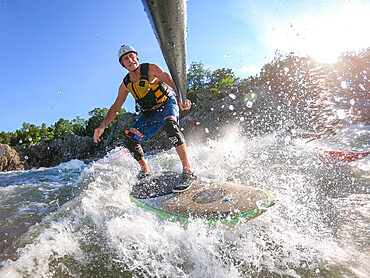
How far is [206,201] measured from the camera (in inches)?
118

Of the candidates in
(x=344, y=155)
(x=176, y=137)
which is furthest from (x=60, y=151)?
(x=344, y=155)

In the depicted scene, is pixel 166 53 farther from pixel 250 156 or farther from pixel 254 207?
pixel 250 156

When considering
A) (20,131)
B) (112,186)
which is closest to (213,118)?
(112,186)

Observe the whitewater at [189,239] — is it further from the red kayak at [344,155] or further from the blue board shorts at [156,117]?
the blue board shorts at [156,117]

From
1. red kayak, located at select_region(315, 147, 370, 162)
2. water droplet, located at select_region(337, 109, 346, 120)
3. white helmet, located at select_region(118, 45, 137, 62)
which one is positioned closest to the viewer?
white helmet, located at select_region(118, 45, 137, 62)

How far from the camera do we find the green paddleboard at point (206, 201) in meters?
2.70

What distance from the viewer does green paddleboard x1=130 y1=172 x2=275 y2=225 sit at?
270cm

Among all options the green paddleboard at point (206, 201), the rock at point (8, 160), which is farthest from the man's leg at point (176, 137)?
the rock at point (8, 160)

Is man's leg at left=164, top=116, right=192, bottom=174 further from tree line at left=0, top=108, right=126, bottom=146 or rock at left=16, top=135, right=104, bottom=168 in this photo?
tree line at left=0, top=108, right=126, bottom=146

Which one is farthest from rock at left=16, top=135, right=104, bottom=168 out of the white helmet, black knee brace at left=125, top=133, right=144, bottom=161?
the white helmet

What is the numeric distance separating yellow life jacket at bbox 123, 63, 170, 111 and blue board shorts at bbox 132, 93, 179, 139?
0.39 feet

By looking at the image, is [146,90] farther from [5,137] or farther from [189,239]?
[5,137]

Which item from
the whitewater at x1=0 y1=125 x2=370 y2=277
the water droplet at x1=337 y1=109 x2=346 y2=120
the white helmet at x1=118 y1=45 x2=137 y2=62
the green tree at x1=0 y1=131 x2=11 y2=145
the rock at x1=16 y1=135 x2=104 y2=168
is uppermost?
the green tree at x1=0 y1=131 x2=11 y2=145

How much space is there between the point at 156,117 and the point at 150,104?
26 cm
